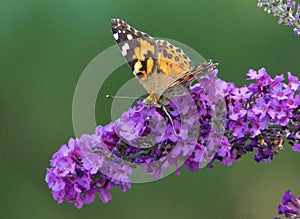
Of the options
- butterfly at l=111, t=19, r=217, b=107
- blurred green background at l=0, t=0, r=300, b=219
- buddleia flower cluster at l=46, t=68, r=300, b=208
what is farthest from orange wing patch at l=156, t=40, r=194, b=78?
blurred green background at l=0, t=0, r=300, b=219

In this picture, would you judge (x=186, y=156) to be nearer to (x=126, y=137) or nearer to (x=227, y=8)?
(x=126, y=137)

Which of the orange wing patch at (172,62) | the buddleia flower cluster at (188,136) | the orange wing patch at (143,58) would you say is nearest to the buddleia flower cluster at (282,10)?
the buddleia flower cluster at (188,136)

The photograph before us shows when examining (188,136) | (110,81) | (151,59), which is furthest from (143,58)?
(110,81)

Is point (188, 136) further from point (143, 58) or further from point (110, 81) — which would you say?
point (110, 81)

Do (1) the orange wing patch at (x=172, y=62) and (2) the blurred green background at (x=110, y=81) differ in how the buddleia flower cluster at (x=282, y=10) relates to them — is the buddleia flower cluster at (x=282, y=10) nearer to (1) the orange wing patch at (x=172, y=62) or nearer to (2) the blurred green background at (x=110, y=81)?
(1) the orange wing patch at (x=172, y=62)

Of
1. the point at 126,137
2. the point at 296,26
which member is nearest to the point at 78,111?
the point at 126,137

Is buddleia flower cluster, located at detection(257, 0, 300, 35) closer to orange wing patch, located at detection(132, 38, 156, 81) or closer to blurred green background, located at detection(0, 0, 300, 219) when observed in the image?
orange wing patch, located at detection(132, 38, 156, 81)
